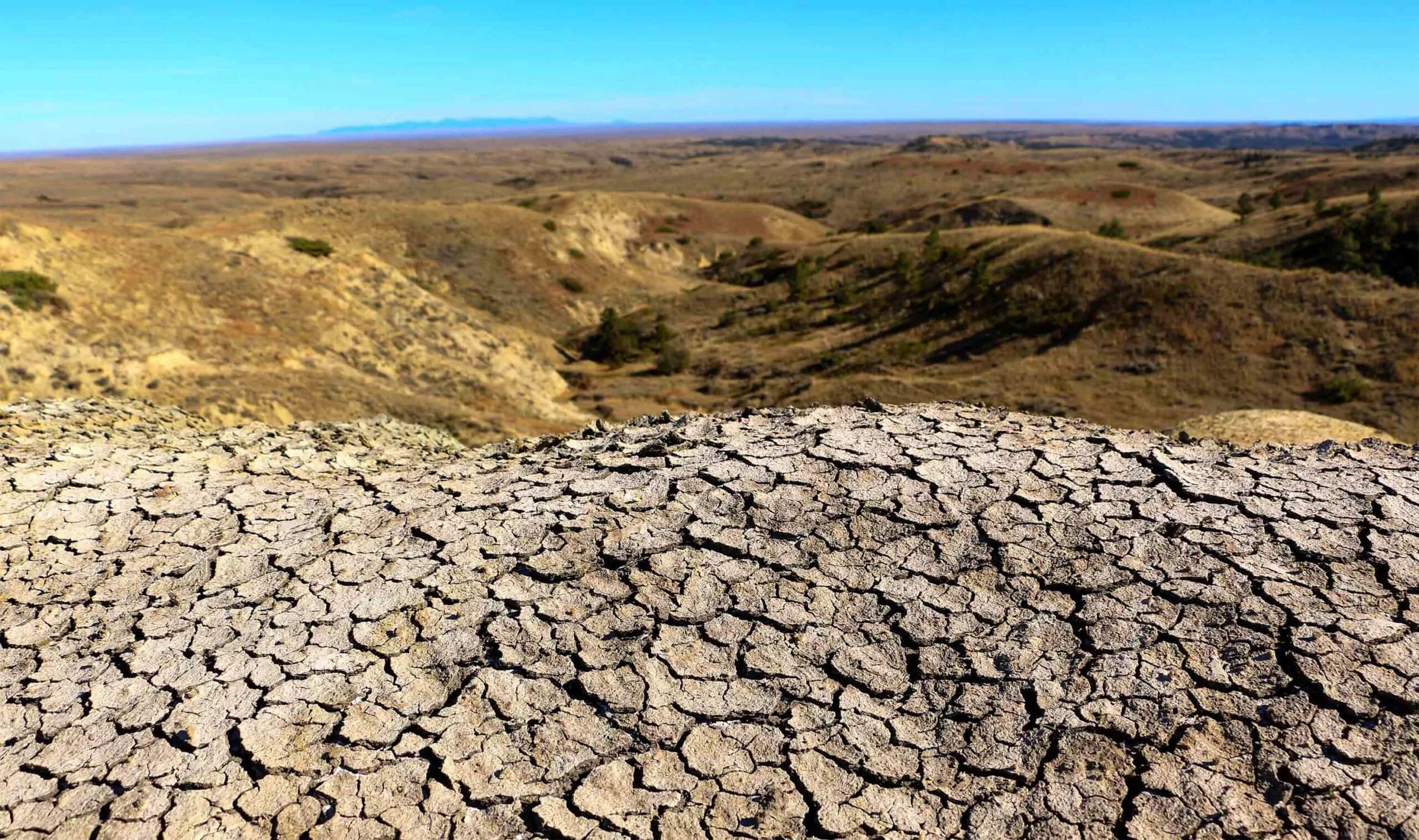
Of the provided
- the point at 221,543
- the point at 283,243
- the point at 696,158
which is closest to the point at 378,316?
the point at 283,243

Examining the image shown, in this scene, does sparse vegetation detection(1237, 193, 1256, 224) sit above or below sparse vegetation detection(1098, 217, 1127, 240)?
above

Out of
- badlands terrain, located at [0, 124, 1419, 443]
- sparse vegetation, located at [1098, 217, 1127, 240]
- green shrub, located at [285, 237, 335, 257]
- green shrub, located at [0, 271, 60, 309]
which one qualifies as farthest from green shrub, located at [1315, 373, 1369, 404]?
green shrub, located at [285, 237, 335, 257]

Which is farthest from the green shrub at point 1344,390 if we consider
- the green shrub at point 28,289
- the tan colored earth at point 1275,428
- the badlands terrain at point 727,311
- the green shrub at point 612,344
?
the green shrub at point 28,289

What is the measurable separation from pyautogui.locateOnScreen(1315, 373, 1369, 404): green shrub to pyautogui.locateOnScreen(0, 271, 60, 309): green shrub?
77.0 ft

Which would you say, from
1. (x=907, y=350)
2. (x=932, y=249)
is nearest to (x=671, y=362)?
(x=907, y=350)

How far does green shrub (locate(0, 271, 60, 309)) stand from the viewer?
1277 centimetres

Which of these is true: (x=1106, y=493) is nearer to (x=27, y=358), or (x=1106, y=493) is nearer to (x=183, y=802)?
(x=183, y=802)

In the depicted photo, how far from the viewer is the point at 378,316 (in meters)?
18.9

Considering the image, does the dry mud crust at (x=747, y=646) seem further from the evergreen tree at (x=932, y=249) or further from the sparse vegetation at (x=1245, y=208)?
the sparse vegetation at (x=1245, y=208)

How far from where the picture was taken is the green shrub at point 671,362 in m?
21.6

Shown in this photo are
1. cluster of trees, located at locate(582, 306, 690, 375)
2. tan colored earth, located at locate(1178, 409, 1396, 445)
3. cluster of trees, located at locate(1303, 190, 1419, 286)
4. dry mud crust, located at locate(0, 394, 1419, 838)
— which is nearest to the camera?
dry mud crust, located at locate(0, 394, 1419, 838)

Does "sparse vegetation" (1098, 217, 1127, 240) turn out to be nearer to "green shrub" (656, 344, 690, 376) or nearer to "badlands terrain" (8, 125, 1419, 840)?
"green shrub" (656, 344, 690, 376)

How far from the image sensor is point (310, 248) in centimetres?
2119

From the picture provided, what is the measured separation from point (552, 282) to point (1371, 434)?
26401 mm
